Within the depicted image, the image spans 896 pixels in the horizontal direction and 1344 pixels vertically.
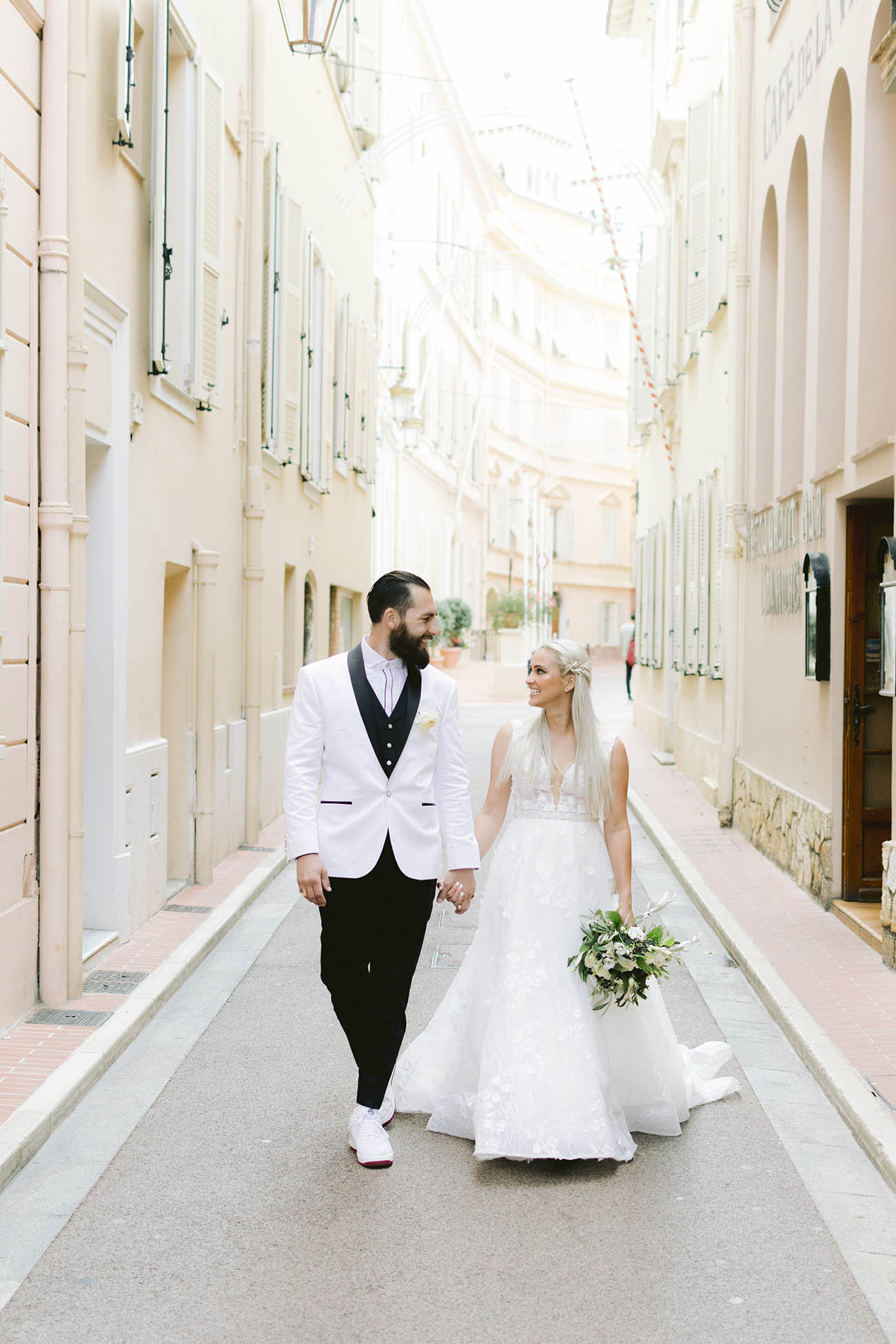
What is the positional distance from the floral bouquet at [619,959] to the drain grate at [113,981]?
116 inches

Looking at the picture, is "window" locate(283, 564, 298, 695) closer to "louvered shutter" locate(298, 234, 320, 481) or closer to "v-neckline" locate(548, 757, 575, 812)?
"louvered shutter" locate(298, 234, 320, 481)

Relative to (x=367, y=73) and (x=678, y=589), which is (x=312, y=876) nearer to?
(x=678, y=589)

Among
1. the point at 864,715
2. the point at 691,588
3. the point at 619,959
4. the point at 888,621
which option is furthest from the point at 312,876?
the point at 691,588

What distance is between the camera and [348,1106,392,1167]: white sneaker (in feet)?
16.1

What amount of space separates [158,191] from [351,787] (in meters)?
5.20

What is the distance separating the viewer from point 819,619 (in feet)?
32.0

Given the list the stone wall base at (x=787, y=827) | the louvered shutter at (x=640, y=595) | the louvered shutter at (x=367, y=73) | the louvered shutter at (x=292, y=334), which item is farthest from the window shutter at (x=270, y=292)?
the louvered shutter at (x=640, y=595)

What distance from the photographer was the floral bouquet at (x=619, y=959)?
16.4 feet

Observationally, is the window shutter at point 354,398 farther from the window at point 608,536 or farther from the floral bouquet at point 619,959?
the window at point 608,536

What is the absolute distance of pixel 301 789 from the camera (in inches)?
195

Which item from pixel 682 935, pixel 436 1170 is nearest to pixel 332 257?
pixel 682 935

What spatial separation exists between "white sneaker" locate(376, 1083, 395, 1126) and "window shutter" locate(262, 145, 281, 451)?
820 centimetres

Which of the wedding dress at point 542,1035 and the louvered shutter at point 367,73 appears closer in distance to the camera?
the wedding dress at point 542,1035

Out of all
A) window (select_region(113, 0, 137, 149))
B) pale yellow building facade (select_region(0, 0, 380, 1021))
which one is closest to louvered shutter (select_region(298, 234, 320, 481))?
pale yellow building facade (select_region(0, 0, 380, 1021))
